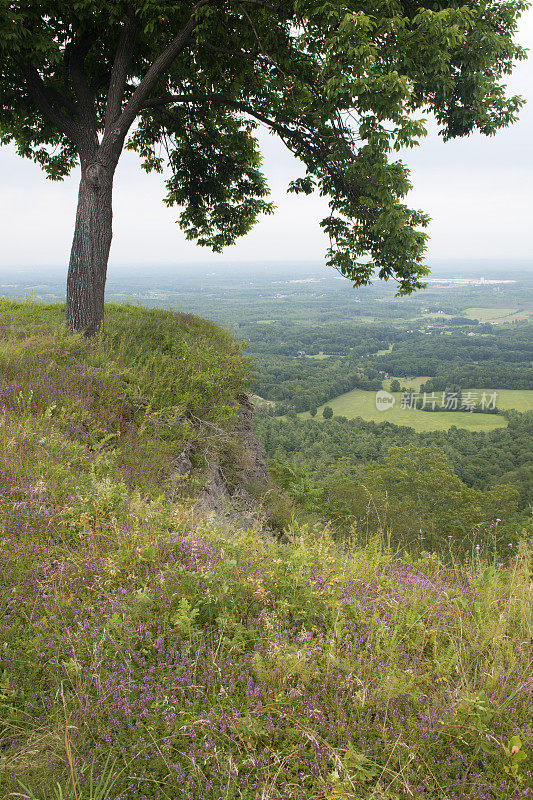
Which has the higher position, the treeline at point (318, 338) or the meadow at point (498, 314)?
the meadow at point (498, 314)

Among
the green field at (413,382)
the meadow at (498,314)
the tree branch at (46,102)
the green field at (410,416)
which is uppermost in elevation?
the meadow at (498,314)

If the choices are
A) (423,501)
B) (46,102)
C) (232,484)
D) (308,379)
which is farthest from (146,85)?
(308,379)

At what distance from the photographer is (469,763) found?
2.00 m

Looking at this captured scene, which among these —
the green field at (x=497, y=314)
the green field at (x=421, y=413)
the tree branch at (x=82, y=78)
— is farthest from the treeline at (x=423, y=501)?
the green field at (x=497, y=314)

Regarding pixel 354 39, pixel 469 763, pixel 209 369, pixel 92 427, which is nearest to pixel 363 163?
pixel 354 39

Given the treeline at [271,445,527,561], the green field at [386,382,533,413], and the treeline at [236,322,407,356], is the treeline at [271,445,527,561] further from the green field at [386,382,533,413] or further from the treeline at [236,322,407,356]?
the treeline at [236,322,407,356]

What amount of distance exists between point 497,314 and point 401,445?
511 ft

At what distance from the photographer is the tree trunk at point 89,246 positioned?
848cm

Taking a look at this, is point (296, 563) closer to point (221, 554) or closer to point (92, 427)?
point (221, 554)

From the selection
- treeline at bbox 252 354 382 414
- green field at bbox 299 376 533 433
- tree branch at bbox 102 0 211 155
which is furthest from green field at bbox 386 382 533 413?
tree branch at bbox 102 0 211 155

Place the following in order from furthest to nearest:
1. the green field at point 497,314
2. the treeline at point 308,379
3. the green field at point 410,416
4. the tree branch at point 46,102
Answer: the green field at point 497,314 → the treeline at point 308,379 → the green field at point 410,416 → the tree branch at point 46,102

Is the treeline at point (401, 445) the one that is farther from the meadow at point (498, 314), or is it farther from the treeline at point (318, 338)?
the meadow at point (498, 314)

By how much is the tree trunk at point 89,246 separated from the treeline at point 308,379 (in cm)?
4652

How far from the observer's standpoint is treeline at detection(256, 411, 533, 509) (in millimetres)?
36031
